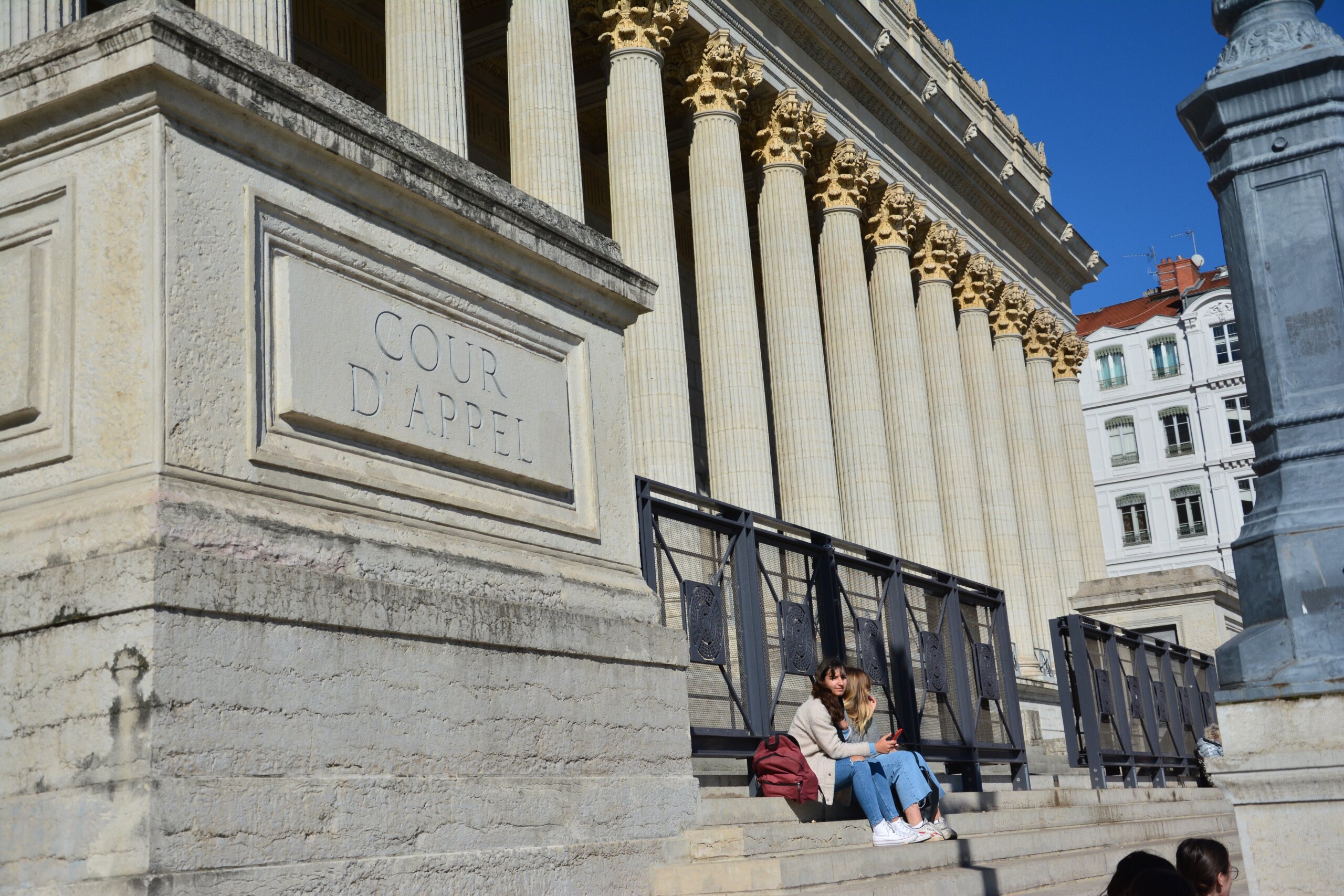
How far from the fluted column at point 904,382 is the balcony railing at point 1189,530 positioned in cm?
3650

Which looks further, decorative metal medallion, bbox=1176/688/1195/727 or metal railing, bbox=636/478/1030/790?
decorative metal medallion, bbox=1176/688/1195/727

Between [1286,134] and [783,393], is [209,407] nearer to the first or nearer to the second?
[1286,134]

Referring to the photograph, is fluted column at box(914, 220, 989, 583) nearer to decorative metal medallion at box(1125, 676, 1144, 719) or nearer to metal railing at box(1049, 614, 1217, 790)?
metal railing at box(1049, 614, 1217, 790)

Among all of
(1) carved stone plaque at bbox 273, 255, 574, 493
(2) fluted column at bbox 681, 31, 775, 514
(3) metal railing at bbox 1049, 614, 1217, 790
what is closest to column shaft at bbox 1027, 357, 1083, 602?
(2) fluted column at bbox 681, 31, 775, 514

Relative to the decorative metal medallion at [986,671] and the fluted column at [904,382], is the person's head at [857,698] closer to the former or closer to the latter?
the decorative metal medallion at [986,671]

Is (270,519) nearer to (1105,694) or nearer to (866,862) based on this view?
(866,862)

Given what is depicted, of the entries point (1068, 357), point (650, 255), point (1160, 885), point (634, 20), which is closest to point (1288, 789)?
point (1160, 885)

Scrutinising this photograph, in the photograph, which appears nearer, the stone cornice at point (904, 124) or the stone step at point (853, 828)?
the stone step at point (853, 828)

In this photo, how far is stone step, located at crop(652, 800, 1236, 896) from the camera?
19.6ft

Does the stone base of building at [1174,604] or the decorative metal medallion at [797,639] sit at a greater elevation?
the stone base of building at [1174,604]

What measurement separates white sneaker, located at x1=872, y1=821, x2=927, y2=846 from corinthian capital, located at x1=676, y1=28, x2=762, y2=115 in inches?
719

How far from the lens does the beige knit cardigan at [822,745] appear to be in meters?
8.99

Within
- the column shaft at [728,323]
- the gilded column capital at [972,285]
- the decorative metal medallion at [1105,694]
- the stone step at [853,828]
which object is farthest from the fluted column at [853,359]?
the stone step at [853,828]

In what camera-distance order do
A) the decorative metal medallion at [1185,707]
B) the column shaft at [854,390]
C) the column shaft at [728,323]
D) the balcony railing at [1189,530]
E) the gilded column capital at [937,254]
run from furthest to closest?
1. the balcony railing at [1189,530]
2. the gilded column capital at [937,254]
3. the column shaft at [854,390]
4. the column shaft at [728,323]
5. the decorative metal medallion at [1185,707]
